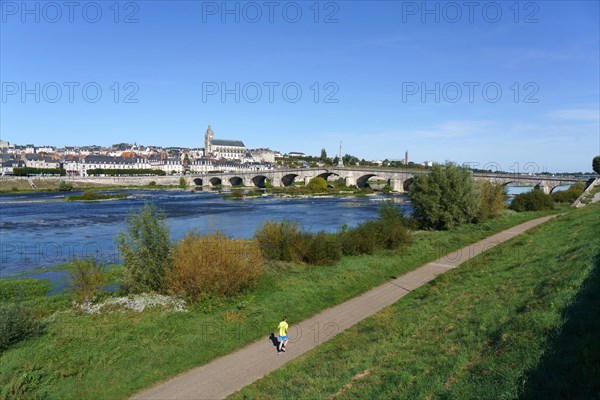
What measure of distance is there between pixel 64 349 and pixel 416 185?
103 feet

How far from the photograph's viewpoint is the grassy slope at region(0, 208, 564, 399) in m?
11.6

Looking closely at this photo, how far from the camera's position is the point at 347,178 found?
10381 cm

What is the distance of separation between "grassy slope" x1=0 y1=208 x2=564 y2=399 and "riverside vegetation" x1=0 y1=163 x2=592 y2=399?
32 mm

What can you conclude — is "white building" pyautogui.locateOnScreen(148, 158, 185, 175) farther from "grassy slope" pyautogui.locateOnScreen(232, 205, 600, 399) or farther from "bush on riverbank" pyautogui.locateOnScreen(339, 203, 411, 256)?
"grassy slope" pyautogui.locateOnScreen(232, 205, 600, 399)

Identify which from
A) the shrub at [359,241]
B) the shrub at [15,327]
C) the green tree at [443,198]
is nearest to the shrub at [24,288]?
the shrub at [15,327]

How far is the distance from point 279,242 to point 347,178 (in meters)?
79.9

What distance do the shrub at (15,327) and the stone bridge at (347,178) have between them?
183 ft

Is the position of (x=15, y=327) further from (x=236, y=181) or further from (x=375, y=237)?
(x=236, y=181)

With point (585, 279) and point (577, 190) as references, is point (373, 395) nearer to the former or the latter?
point (585, 279)

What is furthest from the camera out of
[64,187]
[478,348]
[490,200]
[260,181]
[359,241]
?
[260,181]

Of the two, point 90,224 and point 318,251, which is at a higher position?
point 318,251

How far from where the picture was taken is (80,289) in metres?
18.8

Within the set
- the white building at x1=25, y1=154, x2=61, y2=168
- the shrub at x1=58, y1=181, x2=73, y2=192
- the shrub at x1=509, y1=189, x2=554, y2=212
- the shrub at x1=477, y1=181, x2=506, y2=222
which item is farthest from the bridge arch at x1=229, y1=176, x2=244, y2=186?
the shrub at x1=477, y1=181, x2=506, y2=222

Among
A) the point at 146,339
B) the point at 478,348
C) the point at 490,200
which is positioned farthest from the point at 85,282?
the point at 490,200
